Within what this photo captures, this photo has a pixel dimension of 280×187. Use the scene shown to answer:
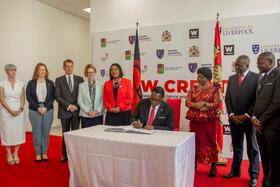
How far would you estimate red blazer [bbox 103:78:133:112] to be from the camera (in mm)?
3611

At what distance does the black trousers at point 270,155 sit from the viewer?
262cm

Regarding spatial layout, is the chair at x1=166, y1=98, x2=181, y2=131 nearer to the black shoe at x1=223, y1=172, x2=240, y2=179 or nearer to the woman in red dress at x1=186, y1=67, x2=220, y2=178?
the woman in red dress at x1=186, y1=67, x2=220, y2=178

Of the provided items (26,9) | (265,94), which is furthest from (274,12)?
(26,9)

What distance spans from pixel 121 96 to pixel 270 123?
185 cm

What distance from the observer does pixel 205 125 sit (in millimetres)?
3225

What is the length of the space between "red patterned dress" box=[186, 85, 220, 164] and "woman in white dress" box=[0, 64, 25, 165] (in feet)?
8.16

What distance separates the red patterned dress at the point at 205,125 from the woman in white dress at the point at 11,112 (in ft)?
8.16

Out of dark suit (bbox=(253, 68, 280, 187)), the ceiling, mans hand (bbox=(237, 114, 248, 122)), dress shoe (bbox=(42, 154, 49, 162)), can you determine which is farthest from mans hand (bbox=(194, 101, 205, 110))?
the ceiling

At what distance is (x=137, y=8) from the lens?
520 centimetres

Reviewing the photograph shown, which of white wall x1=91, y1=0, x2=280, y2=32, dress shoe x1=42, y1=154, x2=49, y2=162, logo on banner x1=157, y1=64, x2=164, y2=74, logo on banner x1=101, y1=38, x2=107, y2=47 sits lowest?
dress shoe x1=42, y1=154, x2=49, y2=162

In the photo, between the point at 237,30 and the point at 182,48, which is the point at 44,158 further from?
the point at 237,30

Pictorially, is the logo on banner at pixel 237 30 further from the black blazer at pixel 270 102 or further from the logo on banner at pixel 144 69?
the black blazer at pixel 270 102

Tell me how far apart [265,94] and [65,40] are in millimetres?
5733

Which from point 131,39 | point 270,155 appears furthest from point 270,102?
point 131,39
